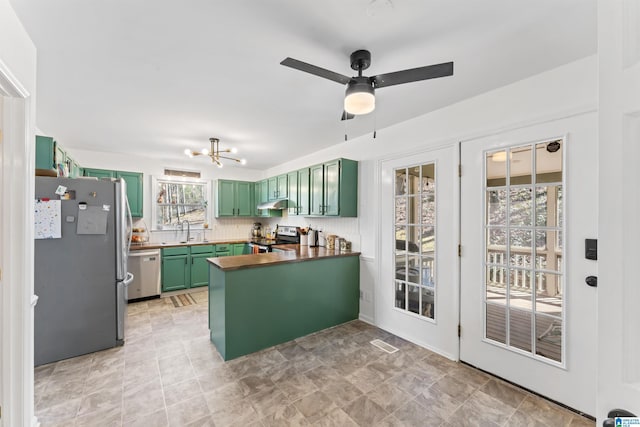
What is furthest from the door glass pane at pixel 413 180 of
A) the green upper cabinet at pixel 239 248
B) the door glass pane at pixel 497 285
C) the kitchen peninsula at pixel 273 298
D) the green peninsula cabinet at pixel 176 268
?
the green peninsula cabinet at pixel 176 268

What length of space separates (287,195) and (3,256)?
355cm

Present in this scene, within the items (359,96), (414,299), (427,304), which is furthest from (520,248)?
(359,96)

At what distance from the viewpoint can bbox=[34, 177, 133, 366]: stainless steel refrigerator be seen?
8.29 feet

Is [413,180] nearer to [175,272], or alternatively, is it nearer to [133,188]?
[175,272]

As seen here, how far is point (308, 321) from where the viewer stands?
→ 10.3 ft

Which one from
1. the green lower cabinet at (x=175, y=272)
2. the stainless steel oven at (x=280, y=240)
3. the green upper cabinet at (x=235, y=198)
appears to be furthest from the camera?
the green upper cabinet at (x=235, y=198)

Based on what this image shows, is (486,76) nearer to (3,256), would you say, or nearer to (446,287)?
(446,287)

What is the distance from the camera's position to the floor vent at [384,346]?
110 inches

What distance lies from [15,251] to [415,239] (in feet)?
10.4

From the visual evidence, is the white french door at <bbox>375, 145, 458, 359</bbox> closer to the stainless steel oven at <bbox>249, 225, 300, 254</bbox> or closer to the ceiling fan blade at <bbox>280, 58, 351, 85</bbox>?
the ceiling fan blade at <bbox>280, 58, 351, 85</bbox>

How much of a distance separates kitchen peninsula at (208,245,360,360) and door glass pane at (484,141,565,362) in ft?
5.43

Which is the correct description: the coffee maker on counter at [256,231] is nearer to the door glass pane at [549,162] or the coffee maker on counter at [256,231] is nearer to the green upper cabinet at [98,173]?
the green upper cabinet at [98,173]

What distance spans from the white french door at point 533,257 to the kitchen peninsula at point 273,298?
1449 millimetres

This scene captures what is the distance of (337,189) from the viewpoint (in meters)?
3.58
